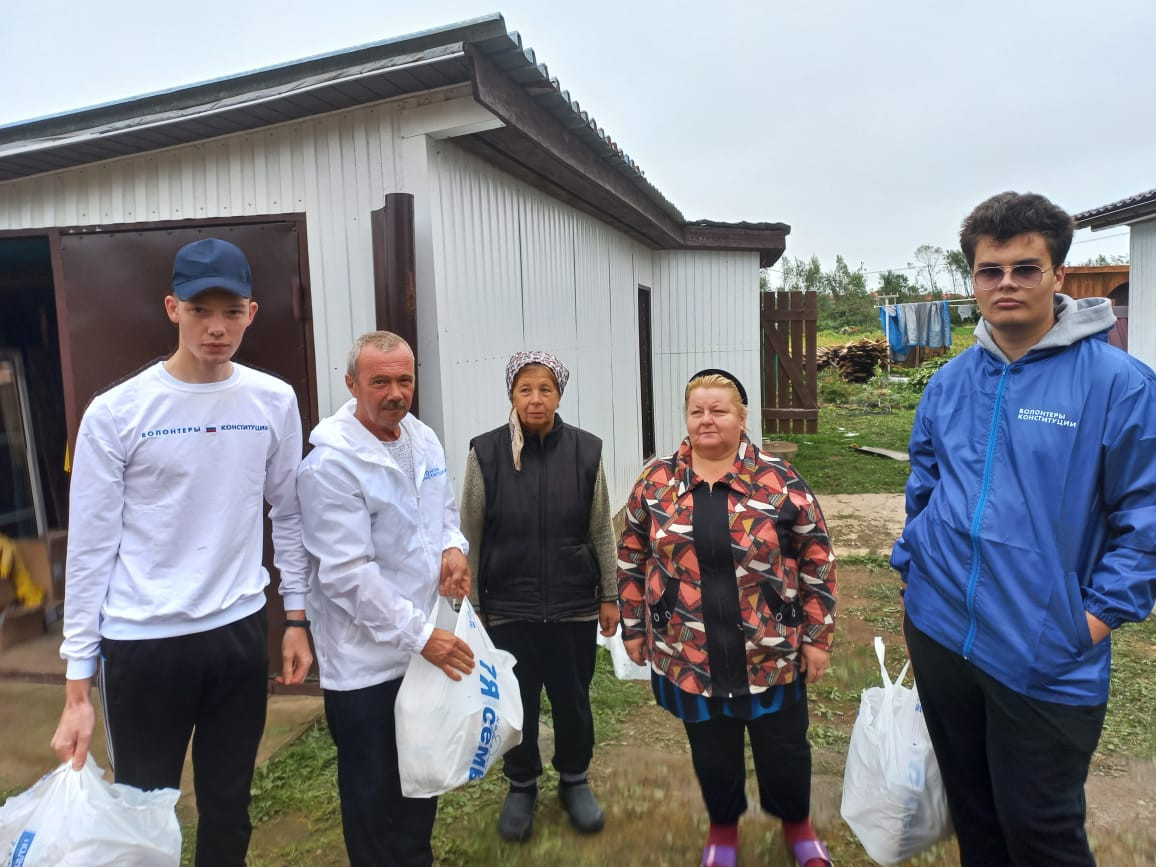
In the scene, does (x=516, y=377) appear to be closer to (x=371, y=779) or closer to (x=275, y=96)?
(x=371, y=779)

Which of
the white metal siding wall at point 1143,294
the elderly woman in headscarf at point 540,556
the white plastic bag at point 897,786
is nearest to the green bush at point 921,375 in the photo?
the white metal siding wall at point 1143,294

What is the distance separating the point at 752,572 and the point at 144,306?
124 inches

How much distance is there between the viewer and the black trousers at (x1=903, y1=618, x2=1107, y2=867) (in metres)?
1.86

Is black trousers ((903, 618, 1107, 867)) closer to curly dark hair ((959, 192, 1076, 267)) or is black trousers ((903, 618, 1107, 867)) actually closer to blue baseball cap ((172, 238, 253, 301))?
curly dark hair ((959, 192, 1076, 267))

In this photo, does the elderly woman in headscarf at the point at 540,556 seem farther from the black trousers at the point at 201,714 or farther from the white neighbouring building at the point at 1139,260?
the white neighbouring building at the point at 1139,260

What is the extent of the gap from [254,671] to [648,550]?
1232mm

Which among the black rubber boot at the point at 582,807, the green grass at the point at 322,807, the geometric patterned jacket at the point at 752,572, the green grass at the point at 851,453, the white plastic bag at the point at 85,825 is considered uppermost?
the geometric patterned jacket at the point at 752,572

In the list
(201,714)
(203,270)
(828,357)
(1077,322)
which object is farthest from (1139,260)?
(828,357)

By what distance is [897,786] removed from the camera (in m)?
2.25

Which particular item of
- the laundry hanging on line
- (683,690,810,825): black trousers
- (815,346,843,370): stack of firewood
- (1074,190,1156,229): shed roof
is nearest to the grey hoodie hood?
(683,690,810,825): black trousers

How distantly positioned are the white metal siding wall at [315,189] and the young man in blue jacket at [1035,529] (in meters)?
2.68

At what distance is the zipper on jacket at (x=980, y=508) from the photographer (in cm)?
195

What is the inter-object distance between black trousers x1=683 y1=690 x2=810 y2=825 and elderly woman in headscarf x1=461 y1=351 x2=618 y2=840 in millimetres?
502

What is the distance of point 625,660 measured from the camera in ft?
9.53
